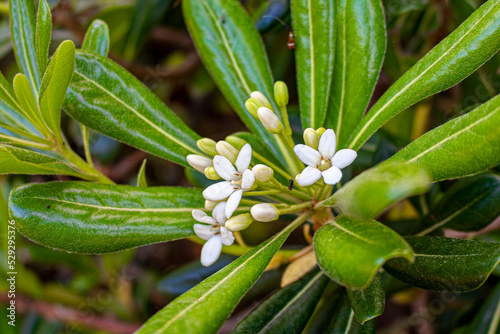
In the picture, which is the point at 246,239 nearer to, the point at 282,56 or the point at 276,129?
the point at 282,56

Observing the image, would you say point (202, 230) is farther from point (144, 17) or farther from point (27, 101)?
point (144, 17)

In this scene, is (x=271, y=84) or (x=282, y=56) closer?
(x=271, y=84)

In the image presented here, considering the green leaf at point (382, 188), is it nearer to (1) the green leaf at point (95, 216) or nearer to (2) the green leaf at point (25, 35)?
(1) the green leaf at point (95, 216)

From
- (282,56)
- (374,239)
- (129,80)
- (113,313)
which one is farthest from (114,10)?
(374,239)

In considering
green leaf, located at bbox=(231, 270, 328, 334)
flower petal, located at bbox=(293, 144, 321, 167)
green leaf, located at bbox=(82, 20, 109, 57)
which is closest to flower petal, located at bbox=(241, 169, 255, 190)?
flower petal, located at bbox=(293, 144, 321, 167)

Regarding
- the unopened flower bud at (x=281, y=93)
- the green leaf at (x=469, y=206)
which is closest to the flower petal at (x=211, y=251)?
the unopened flower bud at (x=281, y=93)
